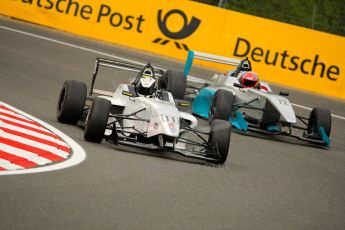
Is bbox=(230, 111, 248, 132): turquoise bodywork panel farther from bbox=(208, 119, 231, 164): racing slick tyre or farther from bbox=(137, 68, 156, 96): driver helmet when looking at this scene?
bbox=(208, 119, 231, 164): racing slick tyre

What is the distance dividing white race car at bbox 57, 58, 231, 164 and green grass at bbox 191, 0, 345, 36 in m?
13.2

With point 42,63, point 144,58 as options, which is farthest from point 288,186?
point 144,58

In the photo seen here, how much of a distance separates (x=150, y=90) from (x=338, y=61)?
1274 cm

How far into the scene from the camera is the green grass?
25.9 m

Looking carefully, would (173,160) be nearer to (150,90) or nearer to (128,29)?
(150,90)

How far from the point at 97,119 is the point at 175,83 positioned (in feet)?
17.1

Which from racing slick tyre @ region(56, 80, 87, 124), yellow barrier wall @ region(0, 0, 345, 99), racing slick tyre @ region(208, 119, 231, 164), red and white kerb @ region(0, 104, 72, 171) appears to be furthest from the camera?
yellow barrier wall @ region(0, 0, 345, 99)

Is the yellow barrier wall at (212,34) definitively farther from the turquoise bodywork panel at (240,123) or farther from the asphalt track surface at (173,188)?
the turquoise bodywork panel at (240,123)

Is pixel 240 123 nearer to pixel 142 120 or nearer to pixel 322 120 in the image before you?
pixel 322 120

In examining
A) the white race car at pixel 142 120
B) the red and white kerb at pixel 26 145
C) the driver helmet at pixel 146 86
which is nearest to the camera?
the red and white kerb at pixel 26 145

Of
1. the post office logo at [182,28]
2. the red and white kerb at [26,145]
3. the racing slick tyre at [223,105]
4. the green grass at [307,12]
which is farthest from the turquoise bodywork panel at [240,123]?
the green grass at [307,12]


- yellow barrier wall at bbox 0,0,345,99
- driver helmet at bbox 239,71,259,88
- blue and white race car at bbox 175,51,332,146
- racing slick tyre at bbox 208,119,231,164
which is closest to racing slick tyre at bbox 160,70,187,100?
blue and white race car at bbox 175,51,332,146

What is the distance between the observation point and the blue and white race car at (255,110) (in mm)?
15298

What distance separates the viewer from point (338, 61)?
24.3 metres
